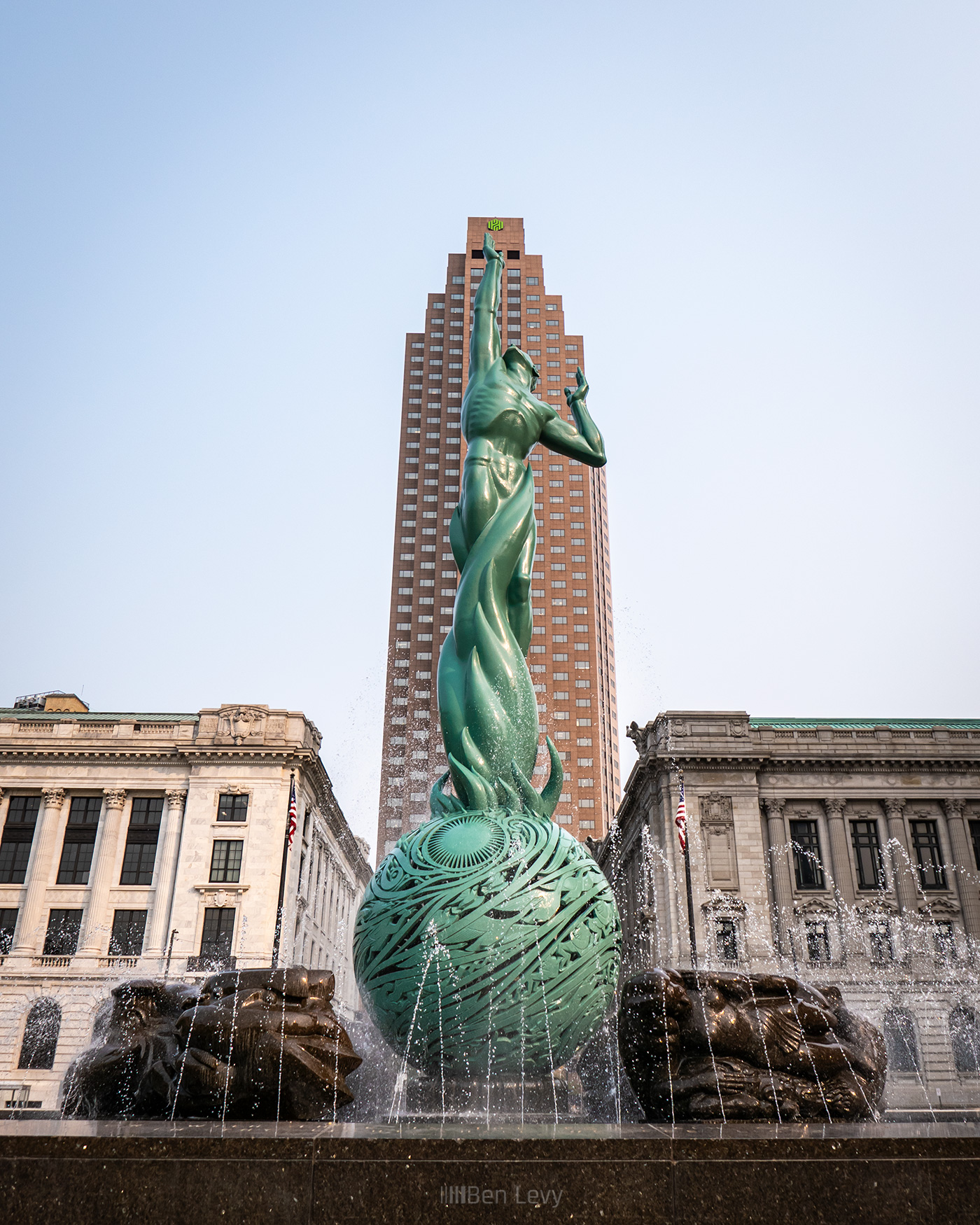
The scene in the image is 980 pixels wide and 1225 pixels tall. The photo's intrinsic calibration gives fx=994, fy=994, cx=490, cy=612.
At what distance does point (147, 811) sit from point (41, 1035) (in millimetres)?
10494

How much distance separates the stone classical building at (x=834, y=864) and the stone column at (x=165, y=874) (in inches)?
873

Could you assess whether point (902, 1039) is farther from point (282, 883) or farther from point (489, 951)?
point (489, 951)

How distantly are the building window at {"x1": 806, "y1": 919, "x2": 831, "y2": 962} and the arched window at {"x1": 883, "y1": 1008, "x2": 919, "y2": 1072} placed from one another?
3454 mm

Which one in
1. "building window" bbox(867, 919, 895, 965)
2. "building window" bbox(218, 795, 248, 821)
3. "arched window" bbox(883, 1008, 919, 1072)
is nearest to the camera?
"arched window" bbox(883, 1008, 919, 1072)

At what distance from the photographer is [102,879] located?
45.5m

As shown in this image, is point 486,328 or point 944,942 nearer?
point 486,328

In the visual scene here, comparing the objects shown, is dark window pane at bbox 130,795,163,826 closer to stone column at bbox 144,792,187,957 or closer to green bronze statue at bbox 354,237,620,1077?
stone column at bbox 144,792,187,957

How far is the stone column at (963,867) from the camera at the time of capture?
45688 millimetres

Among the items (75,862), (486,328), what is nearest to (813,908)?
(75,862)

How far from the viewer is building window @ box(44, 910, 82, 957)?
4409 centimetres

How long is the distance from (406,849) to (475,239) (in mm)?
110970

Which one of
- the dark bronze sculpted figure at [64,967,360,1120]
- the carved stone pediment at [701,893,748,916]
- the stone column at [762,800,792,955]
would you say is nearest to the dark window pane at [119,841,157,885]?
the carved stone pediment at [701,893,748,916]

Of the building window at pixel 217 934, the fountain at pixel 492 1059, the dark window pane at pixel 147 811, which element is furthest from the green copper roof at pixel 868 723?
the fountain at pixel 492 1059

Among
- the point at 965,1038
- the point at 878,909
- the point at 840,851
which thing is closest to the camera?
the point at 965,1038
